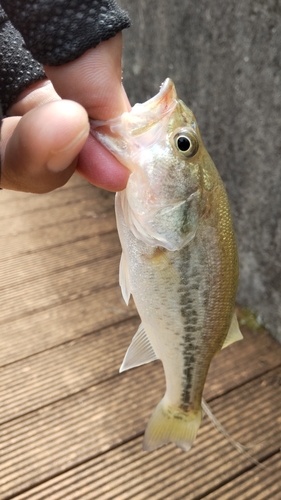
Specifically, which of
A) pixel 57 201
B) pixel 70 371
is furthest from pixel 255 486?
pixel 57 201

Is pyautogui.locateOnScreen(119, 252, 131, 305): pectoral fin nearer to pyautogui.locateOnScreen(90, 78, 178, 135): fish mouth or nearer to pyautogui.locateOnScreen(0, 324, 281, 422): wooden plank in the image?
pyautogui.locateOnScreen(90, 78, 178, 135): fish mouth

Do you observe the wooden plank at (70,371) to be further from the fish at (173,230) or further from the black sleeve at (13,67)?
the black sleeve at (13,67)

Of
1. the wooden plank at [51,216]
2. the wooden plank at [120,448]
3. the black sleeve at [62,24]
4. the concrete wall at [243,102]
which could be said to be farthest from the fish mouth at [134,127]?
the wooden plank at [51,216]

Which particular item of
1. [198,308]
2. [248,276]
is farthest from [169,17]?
[198,308]

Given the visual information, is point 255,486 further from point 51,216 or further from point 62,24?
point 51,216

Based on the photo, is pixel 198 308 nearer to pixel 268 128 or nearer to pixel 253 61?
pixel 268 128

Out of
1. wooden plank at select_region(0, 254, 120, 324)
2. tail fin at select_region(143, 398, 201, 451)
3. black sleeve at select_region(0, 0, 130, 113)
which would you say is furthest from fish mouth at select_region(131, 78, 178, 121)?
wooden plank at select_region(0, 254, 120, 324)
